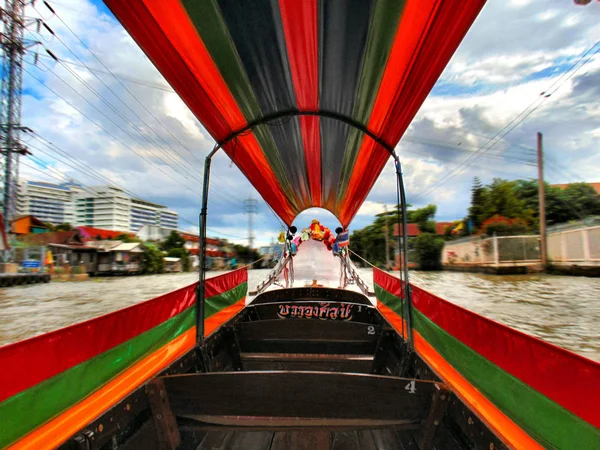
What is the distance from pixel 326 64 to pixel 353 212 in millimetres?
5227

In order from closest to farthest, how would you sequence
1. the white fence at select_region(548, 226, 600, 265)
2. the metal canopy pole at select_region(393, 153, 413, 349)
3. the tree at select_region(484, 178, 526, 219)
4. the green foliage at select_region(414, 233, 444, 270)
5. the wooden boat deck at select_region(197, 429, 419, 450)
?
the wooden boat deck at select_region(197, 429, 419, 450) → the metal canopy pole at select_region(393, 153, 413, 349) → the white fence at select_region(548, 226, 600, 265) → the tree at select_region(484, 178, 526, 219) → the green foliage at select_region(414, 233, 444, 270)

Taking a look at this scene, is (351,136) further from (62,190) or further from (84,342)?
(62,190)

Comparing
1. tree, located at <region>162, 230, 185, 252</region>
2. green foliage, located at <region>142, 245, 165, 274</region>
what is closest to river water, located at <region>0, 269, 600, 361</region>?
green foliage, located at <region>142, 245, 165, 274</region>

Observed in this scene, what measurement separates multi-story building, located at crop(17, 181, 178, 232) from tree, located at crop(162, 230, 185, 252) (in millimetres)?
34915

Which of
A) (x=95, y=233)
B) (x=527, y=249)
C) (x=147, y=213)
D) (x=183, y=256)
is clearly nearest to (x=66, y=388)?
(x=527, y=249)

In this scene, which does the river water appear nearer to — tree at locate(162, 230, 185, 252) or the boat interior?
the boat interior

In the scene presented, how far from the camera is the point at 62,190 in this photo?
110 metres

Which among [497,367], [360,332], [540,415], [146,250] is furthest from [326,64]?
[146,250]

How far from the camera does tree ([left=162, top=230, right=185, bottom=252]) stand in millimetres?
64250

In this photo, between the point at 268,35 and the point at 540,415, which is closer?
the point at 540,415

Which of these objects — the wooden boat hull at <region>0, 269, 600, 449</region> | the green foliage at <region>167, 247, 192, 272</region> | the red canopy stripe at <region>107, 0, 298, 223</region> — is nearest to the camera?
the wooden boat hull at <region>0, 269, 600, 449</region>

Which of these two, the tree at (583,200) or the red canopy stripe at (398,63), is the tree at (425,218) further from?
the red canopy stripe at (398,63)

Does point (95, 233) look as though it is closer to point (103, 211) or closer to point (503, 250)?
point (503, 250)

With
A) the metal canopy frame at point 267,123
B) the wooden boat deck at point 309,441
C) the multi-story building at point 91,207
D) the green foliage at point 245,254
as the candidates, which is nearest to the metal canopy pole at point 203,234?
the metal canopy frame at point 267,123
